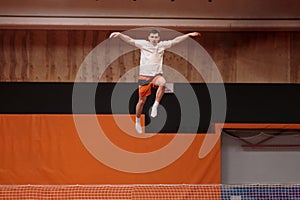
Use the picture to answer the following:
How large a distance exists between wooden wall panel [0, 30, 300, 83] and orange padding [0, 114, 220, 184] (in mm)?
1037

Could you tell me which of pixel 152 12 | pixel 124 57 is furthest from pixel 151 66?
pixel 124 57

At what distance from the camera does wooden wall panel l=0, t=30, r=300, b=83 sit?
31.6ft

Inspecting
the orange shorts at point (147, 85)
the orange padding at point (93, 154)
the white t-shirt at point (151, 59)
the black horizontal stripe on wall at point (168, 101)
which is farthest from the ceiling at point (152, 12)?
the orange shorts at point (147, 85)

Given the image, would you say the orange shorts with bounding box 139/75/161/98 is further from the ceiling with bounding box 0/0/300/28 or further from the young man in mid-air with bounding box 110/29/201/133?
the ceiling with bounding box 0/0/300/28

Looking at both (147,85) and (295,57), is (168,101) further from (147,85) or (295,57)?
(147,85)

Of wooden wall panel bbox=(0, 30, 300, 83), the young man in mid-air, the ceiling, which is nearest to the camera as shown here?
the young man in mid-air

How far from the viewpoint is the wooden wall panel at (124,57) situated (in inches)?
379

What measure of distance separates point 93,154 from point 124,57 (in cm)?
212

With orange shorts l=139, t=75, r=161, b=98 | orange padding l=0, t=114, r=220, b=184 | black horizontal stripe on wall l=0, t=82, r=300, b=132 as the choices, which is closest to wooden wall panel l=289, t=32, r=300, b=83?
black horizontal stripe on wall l=0, t=82, r=300, b=132

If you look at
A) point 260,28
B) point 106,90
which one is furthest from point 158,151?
point 260,28

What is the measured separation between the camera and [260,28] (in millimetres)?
9312

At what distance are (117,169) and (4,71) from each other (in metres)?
3.01

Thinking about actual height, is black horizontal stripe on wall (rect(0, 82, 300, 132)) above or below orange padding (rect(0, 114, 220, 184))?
above

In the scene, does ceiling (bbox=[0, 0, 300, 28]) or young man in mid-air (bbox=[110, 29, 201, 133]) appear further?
ceiling (bbox=[0, 0, 300, 28])
